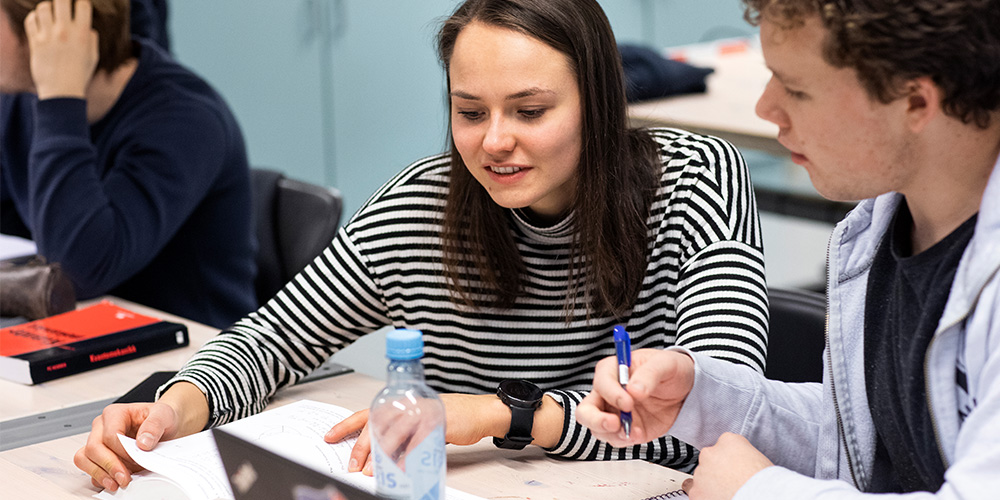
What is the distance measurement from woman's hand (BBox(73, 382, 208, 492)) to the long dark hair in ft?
1.31

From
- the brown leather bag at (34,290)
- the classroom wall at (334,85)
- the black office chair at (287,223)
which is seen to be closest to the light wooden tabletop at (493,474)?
the brown leather bag at (34,290)

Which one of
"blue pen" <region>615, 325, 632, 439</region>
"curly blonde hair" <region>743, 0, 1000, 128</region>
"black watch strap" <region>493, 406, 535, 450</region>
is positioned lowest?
"black watch strap" <region>493, 406, 535, 450</region>

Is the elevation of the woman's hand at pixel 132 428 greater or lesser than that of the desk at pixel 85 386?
greater

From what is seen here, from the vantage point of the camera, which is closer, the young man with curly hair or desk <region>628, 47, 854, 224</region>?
the young man with curly hair

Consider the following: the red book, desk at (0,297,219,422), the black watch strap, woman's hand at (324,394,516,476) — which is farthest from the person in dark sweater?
the black watch strap

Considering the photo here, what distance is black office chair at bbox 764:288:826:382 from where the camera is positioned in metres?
1.38

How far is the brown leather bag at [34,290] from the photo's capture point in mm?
1834

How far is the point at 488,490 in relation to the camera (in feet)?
3.69

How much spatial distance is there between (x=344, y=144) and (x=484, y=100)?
3.11 m

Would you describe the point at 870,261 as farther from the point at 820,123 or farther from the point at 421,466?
the point at 421,466

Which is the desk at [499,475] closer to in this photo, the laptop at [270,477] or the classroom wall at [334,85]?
the laptop at [270,477]

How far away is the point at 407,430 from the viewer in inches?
36.9

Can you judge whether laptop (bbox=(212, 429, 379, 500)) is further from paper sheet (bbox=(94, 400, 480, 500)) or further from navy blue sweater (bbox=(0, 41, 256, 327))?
navy blue sweater (bbox=(0, 41, 256, 327))

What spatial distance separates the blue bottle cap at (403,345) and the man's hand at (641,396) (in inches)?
7.4
